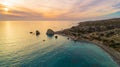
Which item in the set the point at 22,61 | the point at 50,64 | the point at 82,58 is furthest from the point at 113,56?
the point at 22,61

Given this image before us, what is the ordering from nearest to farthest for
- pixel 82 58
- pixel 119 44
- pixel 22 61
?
1. pixel 22 61
2. pixel 82 58
3. pixel 119 44

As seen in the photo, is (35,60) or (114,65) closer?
(114,65)

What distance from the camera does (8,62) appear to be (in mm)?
58938

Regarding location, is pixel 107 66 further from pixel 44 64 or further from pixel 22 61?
pixel 22 61

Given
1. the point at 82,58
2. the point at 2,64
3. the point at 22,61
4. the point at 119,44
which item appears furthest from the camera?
the point at 119,44

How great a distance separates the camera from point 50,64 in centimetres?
6041

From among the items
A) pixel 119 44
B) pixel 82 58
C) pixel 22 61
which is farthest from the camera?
pixel 119 44

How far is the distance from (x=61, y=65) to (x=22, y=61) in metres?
19.4

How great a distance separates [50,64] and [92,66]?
797 inches

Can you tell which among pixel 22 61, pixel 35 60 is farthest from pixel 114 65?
pixel 22 61

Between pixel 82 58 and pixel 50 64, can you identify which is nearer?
pixel 50 64

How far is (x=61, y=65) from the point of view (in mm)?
59844

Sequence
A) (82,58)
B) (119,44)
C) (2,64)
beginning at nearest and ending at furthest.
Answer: (2,64)
(82,58)
(119,44)

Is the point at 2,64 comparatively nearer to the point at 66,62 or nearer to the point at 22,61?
the point at 22,61
